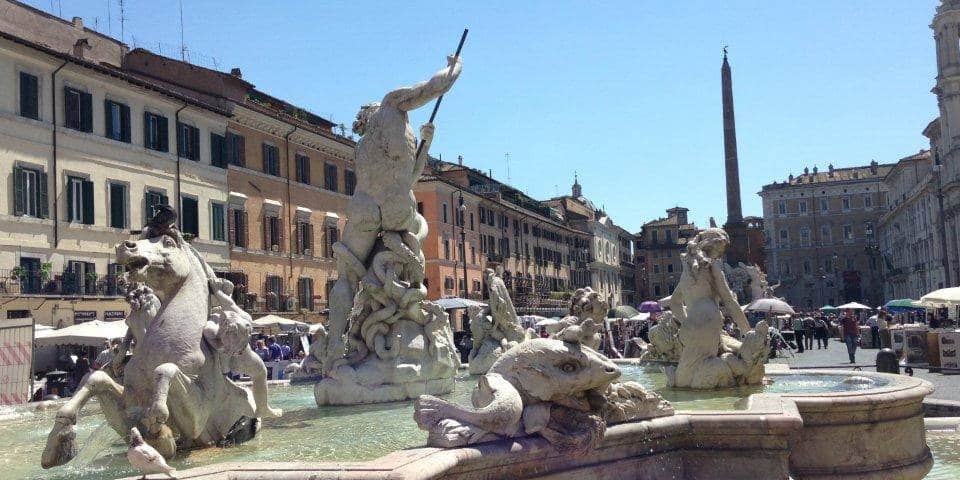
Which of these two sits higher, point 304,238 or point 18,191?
point 18,191

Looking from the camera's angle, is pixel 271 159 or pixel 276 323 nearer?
pixel 276 323

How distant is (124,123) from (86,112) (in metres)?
1.89

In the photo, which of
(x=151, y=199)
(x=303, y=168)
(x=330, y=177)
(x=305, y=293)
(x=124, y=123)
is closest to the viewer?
(x=124, y=123)

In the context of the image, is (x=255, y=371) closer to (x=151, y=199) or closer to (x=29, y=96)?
(x=29, y=96)

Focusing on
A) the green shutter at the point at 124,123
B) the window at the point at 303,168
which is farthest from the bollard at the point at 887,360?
the window at the point at 303,168

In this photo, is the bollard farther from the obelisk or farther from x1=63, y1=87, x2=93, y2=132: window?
the obelisk

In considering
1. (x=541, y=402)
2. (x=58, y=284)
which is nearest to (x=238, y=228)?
(x=58, y=284)

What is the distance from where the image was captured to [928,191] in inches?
3014

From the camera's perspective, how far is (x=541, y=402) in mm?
4621

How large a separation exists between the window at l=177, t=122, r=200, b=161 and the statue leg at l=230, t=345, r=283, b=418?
3058cm

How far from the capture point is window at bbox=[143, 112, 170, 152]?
33.1 meters

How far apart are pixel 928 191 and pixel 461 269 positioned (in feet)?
139

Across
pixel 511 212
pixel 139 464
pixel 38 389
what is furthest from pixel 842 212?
pixel 139 464

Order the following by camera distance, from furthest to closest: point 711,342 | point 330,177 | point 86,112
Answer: point 330,177 < point 86,112 < point 711,342
